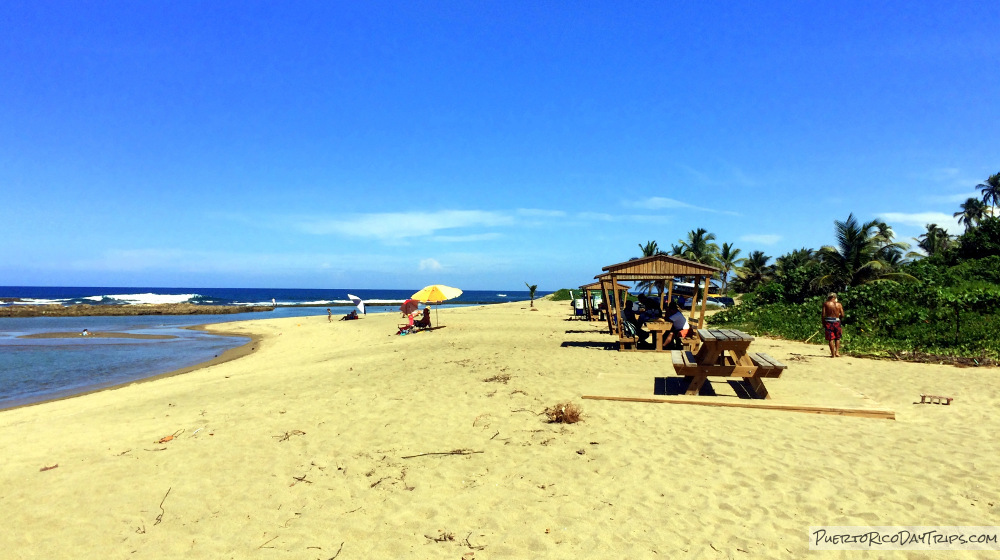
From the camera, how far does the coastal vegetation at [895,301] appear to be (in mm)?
12547

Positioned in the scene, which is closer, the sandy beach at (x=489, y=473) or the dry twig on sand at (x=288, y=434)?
the sandy beach at (x=489, y=473)

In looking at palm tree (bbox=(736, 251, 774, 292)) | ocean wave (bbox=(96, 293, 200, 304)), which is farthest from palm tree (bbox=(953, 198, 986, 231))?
ocean wave (bbox=(96, 293, 200, 304))

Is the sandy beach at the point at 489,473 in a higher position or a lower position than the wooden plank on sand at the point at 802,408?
lower

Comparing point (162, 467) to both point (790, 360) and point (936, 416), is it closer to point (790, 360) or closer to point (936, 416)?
point (936, 416)

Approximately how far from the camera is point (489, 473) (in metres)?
4.96

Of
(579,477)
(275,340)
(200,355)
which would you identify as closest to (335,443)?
(579,477)

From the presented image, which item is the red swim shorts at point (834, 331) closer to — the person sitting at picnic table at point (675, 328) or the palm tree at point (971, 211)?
the person sitting at picnic table at point (675, 328)

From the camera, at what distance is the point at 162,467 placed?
5457 mm

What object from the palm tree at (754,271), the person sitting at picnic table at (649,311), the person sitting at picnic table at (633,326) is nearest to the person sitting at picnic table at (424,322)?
the person sitting at picnic table at (633,326)

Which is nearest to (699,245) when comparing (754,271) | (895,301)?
(754,271)

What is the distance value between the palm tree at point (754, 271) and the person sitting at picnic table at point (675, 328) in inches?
1659

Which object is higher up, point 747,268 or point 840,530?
point 747,268

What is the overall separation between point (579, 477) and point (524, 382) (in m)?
4.26

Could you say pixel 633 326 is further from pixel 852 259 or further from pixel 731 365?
pixel 852 259
